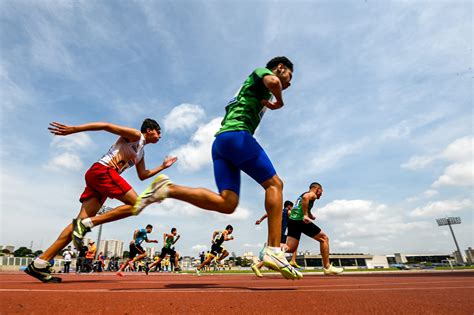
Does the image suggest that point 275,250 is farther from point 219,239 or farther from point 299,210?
point 219,239

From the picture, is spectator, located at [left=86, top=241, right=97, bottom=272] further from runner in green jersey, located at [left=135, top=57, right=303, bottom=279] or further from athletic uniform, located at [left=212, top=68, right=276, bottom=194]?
athletic uniform, located at [left=212, top=68, right=276, bottom=194]

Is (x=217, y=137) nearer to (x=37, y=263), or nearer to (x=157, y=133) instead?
(x=157, y=133)

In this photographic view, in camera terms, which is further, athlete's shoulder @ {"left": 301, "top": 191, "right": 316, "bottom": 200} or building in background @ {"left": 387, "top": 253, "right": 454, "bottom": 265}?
building in background @ {"left": 387, "top": 253, "right": 454, "bottom": 265}

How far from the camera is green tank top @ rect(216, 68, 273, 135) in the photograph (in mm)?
2951

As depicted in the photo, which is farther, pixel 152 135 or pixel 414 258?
pixel 414 258

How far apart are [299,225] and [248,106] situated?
4.58 m

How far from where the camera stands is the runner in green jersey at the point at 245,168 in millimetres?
2656

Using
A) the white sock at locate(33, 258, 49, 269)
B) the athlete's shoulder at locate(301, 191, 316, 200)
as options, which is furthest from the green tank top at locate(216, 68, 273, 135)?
the athlete's shoulder at locate(301, 191, 316, 200)

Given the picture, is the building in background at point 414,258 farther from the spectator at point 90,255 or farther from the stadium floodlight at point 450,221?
the spectator at point 90,255

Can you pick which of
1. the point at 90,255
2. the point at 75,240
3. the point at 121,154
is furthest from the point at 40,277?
the point at 90,255

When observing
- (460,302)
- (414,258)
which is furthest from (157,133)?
(414,258)

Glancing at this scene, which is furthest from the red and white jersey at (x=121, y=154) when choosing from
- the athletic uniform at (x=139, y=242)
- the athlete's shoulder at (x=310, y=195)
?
the athletic uniform at (x=139, y=242)

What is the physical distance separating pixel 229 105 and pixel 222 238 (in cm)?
951

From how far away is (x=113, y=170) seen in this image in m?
4.05
